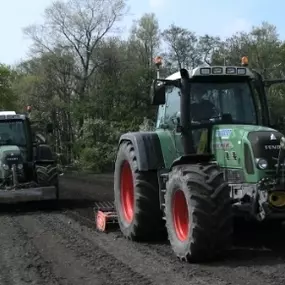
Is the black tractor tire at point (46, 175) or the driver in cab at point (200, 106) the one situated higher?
the driver in cab at point (200, 106)

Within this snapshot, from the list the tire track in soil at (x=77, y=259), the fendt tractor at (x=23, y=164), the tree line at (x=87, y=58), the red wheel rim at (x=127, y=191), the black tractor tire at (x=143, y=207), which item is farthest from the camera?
the tree line at (x=87, y=58)

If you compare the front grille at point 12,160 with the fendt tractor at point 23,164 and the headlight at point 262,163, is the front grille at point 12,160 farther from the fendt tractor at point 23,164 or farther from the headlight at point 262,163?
the headlight at point 262,163

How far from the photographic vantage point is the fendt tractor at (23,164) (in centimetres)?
1216

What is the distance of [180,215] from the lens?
6.89 meters

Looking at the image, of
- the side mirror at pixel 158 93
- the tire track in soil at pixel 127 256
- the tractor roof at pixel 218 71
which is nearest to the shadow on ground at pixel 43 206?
the tire track in soil at pixel 127 256

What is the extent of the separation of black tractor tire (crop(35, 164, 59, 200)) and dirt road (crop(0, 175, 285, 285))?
273 cm

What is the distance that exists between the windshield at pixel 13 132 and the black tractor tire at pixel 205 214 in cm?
774

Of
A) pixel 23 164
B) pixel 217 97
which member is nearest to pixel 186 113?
pixel 217 97

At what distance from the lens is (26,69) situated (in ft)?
161

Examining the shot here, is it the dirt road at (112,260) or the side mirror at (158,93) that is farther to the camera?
the side mirror at (158,93)

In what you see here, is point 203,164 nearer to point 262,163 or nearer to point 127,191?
point 262,163

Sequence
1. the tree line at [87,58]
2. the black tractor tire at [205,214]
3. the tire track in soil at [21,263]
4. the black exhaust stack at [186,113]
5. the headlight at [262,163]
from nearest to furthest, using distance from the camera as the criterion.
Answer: the tire track in soil at [21,263] → the black tractor tire at [205,214] → the headlight at [262,163] → the black exhaust stack at [186,113] → the tree line at [87,58]

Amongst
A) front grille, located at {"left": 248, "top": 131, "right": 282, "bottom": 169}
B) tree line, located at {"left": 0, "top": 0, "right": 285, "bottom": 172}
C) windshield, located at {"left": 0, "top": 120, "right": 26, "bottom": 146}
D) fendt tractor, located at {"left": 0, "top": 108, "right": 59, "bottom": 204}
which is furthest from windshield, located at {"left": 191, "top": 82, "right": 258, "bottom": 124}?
tree line, located at {"left": 0, "top": 0, "right": 285, "bottom": 172}

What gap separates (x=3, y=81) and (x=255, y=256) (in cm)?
4387
